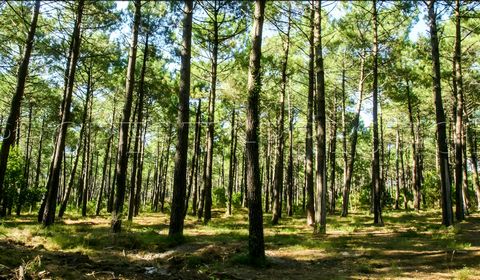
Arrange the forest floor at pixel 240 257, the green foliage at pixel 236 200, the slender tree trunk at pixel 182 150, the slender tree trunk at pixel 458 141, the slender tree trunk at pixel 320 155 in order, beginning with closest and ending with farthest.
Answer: the forest floor at pixel 240 257
the slender tree trunk at pixel 182 150
the slender tree trunk at pixel 320 155
the slender tree trunk at pixel 458 141
the green foliage at pixel 236 200

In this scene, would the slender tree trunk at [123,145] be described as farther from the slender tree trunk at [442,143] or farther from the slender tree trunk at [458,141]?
the slender tree trunk at [458,141]

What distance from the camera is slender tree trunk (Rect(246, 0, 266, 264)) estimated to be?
27.8 ft

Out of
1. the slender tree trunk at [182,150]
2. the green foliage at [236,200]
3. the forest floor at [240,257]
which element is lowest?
the forest floor at [240,257]

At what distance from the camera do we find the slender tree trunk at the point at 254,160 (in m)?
8.48

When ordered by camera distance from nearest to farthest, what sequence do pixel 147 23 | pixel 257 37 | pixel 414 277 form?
pixel 414 277 → pixel 257 37 → pixel 147 23

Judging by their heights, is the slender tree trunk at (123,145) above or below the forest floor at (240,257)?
above

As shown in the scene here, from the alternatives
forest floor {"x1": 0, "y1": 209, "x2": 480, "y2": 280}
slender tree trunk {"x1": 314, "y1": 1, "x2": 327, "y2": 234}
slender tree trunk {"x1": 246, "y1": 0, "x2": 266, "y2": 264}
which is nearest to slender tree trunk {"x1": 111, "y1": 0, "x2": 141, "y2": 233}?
forest floor {"x1": 0, "y1": 209, "x2": 480, "y2": 280}

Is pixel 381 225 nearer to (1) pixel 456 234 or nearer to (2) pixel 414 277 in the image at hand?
(1) pixel 456 234

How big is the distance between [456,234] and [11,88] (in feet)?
84.3

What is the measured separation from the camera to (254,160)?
8664mm

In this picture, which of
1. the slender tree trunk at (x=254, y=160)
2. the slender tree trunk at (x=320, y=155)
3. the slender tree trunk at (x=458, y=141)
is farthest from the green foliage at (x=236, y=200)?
the slender tree trunk at (x=254, y=160)

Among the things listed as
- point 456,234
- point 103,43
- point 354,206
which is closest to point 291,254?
point 456,234

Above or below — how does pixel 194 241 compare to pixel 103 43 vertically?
below

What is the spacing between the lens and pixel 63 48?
60.2 feet
